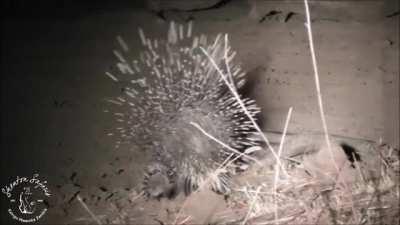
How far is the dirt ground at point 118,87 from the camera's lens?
7.41 feet

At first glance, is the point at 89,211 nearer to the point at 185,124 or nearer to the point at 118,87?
the point at 185,124

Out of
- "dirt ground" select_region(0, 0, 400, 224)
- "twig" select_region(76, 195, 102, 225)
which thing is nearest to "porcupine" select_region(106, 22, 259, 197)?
"dirt ground" select_region(0, 0, 400, 224)

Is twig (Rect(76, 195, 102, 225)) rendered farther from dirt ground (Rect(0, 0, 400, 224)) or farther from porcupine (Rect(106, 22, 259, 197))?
porcupine (Rect(106, 22, 259, 197))

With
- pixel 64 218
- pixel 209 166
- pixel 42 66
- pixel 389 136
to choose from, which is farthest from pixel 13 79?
pixel 389 136

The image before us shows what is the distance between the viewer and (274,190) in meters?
2.05

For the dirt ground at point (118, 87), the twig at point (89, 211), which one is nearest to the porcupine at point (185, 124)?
the dirt ground at point (118, 87)

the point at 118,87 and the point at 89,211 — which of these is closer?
the point at 89,211

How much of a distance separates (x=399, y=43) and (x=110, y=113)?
5.65 feet

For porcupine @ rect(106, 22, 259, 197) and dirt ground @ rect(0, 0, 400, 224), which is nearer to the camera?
porcupine @ rect(106, 22, 259, 197)

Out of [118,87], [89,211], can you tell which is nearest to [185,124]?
[89,211]

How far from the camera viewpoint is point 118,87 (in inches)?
107

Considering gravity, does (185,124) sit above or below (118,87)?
below

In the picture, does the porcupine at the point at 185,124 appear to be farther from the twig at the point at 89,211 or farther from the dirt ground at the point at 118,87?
the twig at the point at 89,211

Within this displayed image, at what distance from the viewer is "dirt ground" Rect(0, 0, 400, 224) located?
2.26m
